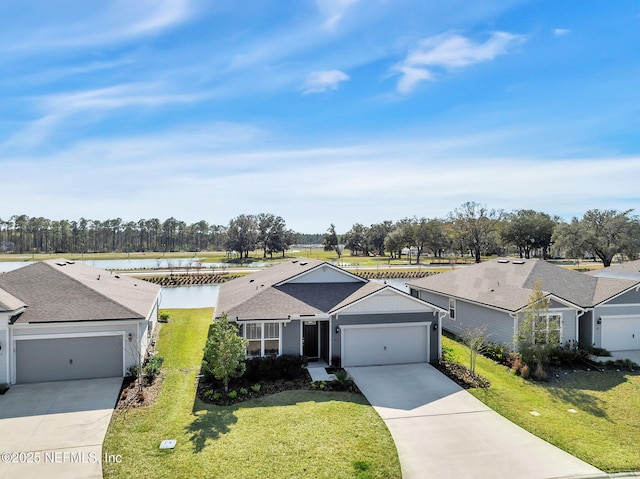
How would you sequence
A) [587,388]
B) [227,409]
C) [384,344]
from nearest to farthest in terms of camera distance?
[227,409], [587,388], [384,344]

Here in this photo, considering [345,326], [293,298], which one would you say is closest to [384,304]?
[345,326]

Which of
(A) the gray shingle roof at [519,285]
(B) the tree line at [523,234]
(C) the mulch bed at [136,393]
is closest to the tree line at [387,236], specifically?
(B) the tree line at [523,234]

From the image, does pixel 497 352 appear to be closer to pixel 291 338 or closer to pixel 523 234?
pixel 291 338

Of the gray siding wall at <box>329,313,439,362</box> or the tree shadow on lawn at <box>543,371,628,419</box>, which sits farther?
the gray siding wall at <box>329,313,439,362</box>

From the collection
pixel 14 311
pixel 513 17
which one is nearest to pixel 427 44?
pixel 513 17

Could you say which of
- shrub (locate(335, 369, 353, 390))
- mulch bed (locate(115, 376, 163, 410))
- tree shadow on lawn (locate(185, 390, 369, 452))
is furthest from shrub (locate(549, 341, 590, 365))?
mulch bed (locate(115, 376, 163, 410))

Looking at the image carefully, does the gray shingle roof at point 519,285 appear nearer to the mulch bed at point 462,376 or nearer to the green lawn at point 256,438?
the mulch bed at point 462,376

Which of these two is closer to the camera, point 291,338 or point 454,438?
point 454,438

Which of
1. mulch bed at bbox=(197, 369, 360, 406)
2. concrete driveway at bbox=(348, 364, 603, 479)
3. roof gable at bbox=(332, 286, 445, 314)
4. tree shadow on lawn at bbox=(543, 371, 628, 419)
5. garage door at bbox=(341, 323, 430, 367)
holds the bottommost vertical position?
tree shadow on lawn at bbox=(543, 371, 628, 419)

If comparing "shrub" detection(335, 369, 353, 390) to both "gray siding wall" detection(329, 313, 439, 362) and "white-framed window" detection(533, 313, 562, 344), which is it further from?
"white-framed window" detection(533, 313, 562, 344)
